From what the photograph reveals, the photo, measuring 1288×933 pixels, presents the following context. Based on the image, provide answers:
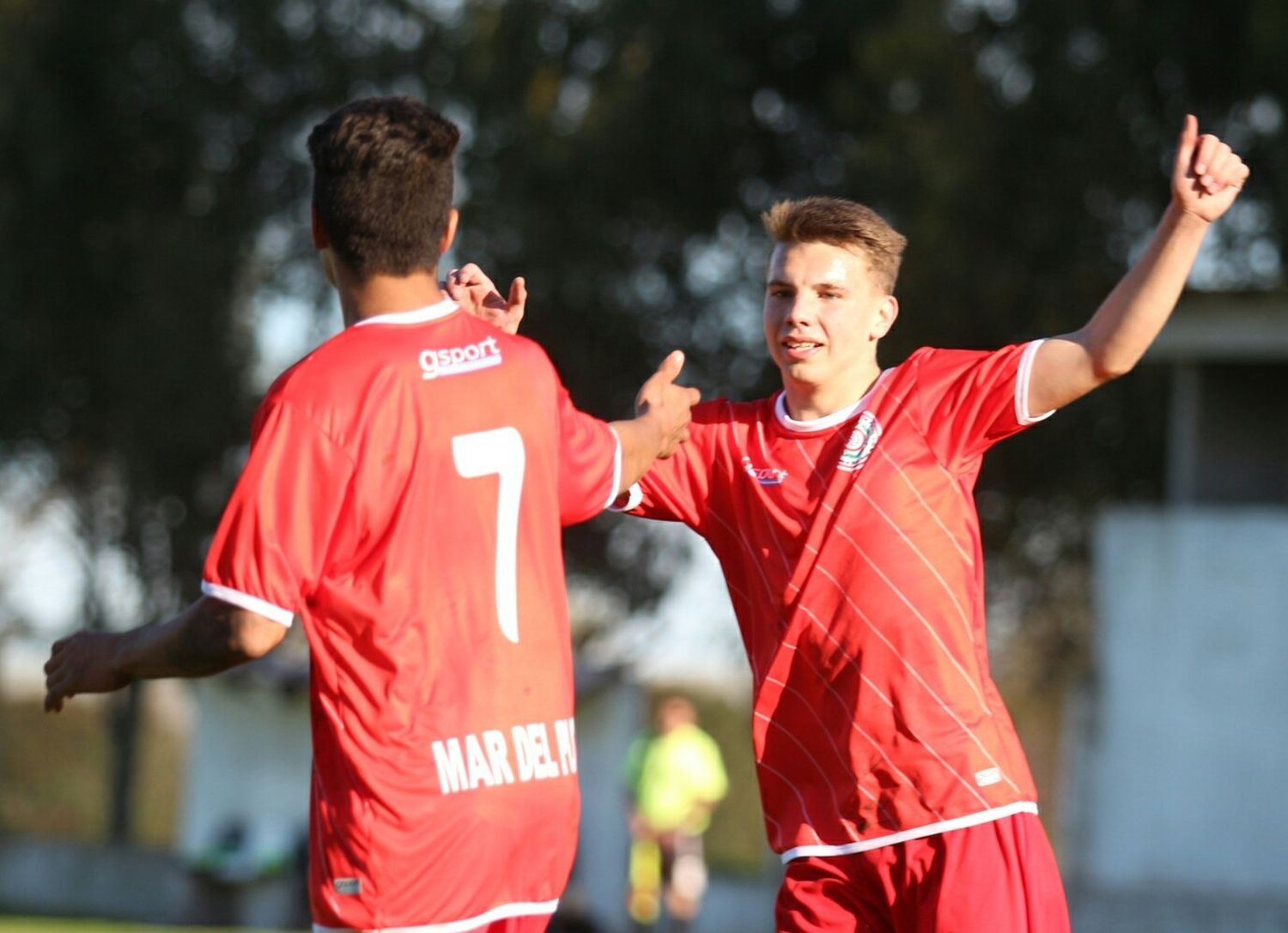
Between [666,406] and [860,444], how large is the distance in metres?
0.60

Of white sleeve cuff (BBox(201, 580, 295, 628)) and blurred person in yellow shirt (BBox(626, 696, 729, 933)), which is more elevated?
white sleeve cuff (BBox(201, 580, 295, 628))

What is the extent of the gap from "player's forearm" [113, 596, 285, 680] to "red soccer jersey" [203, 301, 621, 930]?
4 centimetres

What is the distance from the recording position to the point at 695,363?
920 inches

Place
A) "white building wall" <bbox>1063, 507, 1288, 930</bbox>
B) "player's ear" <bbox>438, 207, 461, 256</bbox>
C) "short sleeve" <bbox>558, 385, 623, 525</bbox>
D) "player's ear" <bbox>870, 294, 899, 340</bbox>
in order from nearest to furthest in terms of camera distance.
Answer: "player's ear" <bbox>438, 207, 461, 256</bbox> → "short sleeve" <bbox>558, 385, 623, 525</bbox> → "player's ear" <bbox>870, 294, 899, 340</bbox> → "white building wall" <bbox>1063, 507, 1288, 930</bbox>

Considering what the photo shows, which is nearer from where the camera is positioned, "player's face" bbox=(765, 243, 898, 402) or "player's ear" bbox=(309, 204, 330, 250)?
"player's ear" bbox=(309, 204, 330, 250)

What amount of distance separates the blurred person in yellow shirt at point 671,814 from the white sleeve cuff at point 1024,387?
45.0 ft

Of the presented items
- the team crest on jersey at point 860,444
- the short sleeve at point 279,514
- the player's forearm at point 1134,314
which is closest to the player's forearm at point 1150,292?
the player's forearm at point 1134,314

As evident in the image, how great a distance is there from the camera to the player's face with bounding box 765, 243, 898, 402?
15.9 feet

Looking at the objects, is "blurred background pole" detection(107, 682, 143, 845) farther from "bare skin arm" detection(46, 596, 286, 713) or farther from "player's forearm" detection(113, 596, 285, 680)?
"player's forearm" detection(113, 596, 285, 680)

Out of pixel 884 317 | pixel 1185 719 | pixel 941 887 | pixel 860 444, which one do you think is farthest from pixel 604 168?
pixel 941 887

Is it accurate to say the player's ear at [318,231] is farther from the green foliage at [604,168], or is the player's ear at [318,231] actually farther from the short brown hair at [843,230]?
A: the green foliage at [604,168]

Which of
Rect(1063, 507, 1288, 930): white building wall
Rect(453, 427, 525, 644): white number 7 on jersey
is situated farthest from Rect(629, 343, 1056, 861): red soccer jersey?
Rect(1063, 507, 1288, 930): white building wall

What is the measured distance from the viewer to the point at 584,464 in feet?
13.0

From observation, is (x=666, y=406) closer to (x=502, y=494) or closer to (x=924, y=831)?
(x=502, y=494)
